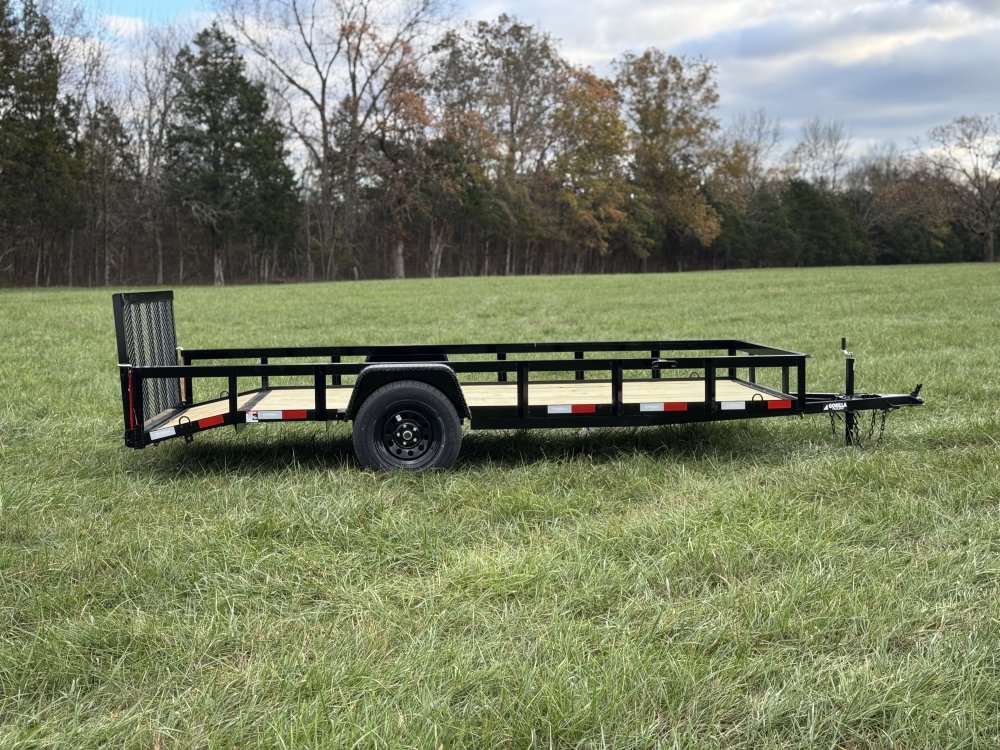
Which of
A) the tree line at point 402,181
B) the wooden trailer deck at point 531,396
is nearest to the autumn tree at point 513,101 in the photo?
the tree line at point 402,181

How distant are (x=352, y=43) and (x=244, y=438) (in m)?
47.3

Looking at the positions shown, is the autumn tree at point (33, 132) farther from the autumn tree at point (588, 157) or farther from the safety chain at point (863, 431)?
the safety chain at point (863, 431)

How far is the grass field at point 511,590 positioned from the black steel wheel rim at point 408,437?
22cm

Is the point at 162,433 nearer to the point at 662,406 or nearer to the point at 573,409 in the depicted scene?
the point at 573,409

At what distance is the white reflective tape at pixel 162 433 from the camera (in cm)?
551

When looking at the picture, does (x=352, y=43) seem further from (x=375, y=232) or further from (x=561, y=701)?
(x=561, y=701)

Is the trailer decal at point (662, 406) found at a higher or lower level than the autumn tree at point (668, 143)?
lower

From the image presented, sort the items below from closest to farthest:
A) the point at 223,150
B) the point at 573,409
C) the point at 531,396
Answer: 1. the point at 573,409
2. the point at 531,396
3. the point at 223,150

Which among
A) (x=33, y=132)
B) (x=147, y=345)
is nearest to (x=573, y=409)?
(x=147, y=345)

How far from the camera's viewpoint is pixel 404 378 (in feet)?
18.4

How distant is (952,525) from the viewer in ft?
14.9

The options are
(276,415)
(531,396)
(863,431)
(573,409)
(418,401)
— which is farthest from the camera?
(863,431)

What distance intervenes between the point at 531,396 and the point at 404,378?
1258 millimetres

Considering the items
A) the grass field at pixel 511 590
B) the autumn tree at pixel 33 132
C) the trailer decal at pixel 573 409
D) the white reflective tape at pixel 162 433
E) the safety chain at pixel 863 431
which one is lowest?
the grass field at pixel 511 590
